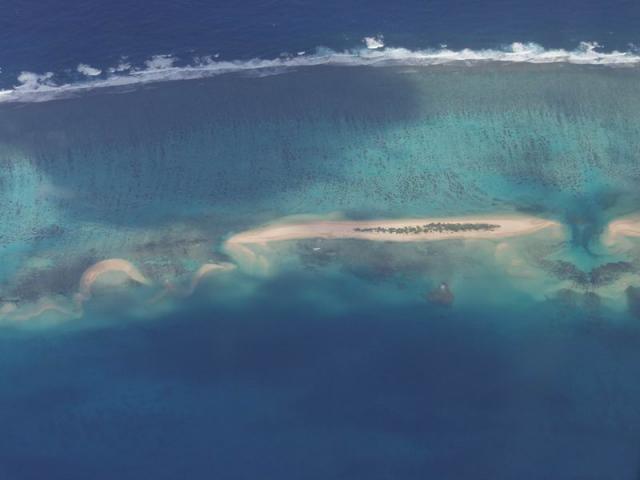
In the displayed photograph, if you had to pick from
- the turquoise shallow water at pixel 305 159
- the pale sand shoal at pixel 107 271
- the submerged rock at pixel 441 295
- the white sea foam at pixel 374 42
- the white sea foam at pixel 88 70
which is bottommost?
the submerged rock at pixel 441 295

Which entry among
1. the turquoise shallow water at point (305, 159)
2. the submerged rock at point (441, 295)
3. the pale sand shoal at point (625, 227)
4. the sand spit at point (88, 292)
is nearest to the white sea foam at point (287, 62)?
the turquoise shallow water at point (305, 159)

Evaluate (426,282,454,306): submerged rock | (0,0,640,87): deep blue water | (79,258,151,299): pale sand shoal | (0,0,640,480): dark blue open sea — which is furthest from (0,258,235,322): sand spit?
(0,0,640,87): deep blue water

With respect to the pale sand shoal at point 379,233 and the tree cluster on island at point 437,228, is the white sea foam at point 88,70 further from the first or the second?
the tree cluster on island at point 437,228

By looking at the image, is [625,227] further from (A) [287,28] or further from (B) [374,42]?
(A) [287,28]

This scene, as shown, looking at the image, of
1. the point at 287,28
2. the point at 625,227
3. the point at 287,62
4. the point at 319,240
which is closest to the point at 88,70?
the point at 287,62

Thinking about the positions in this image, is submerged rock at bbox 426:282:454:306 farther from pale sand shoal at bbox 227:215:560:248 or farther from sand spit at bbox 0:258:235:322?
sand spit at bbox 0:258:235:322
